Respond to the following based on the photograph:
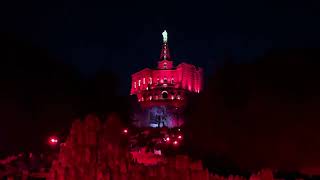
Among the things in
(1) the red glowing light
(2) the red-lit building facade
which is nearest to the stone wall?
(1) the red glowing light

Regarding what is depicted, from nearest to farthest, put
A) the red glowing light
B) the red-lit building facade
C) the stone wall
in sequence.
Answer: the stone wall < the red glowing light < the red-lit building facade

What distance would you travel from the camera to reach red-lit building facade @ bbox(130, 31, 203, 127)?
149ft

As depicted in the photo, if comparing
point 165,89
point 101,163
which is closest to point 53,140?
point 101,163

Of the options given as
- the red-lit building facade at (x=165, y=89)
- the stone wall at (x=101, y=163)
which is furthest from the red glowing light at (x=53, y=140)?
the red-lit building facade at (x=165, y=89)

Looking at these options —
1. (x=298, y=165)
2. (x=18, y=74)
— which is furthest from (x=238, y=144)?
(x=18, y=74)

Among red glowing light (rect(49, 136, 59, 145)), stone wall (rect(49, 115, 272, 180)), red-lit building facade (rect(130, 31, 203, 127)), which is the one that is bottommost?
stone wall (rect(49, 115, 272, 180))

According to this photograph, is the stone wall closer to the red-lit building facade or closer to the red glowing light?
the red glowing light

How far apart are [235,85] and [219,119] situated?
2.12m

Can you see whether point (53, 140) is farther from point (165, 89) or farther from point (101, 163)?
point (165, 89)

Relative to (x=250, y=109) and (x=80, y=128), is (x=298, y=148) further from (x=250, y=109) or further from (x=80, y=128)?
(x=80, y=128)

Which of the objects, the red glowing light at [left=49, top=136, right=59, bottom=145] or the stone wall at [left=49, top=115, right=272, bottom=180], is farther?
the red glowing light at [left=49, top=136, right=59, bottom=145]

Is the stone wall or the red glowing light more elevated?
the red glowing light

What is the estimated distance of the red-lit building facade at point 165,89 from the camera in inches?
1783

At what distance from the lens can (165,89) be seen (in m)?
50.1
